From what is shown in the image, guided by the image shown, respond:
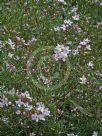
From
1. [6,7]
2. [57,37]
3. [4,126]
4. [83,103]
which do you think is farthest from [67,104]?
[6,7]

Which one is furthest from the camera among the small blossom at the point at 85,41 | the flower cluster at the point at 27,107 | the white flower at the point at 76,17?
the white flower at the point at 76,17

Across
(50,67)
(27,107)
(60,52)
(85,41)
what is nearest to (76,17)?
(85,41)

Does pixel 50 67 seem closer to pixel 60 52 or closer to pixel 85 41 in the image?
pixel 60 52

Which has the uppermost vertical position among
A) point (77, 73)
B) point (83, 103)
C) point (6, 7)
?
point (6, 7)

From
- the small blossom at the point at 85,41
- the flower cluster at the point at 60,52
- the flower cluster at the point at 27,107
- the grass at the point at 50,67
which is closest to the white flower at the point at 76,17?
the grass at the point at 50,67

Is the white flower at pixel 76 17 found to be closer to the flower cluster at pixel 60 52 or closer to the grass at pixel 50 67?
the grass at pixel 50 67

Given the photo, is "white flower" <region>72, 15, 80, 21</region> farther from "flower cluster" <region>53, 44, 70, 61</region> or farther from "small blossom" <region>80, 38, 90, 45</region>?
"flower cluster" <region>53, 44, 70, 61</region>

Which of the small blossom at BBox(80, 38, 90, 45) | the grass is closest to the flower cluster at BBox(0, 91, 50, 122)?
the grass

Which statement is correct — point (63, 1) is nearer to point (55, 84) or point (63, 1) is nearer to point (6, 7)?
point (6, 7)
